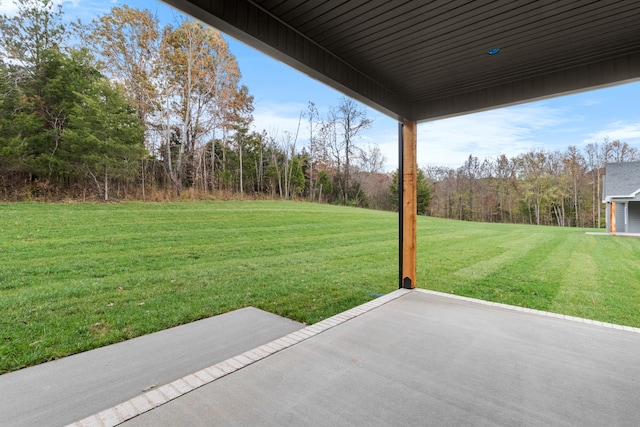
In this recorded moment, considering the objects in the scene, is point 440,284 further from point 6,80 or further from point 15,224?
point 6,80

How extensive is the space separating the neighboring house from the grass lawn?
13.1ft

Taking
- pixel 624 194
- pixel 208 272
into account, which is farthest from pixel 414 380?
pixel 624 194

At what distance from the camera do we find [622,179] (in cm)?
1059

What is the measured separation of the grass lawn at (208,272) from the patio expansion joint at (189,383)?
0.62 m

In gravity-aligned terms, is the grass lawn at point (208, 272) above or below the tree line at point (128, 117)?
below

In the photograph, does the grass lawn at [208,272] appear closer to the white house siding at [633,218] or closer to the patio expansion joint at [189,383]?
the patio expansion joint at [189,383]

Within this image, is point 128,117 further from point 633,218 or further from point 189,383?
point 633,218

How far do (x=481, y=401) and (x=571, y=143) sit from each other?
15.8 meters

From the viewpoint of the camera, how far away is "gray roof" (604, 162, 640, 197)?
10234 mm

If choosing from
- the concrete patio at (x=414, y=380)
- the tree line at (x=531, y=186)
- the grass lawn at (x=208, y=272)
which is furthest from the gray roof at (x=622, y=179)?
the concrete patio at (x=414, y=380)

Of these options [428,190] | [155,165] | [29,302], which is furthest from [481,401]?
[428,190]

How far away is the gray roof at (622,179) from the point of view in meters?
10.2

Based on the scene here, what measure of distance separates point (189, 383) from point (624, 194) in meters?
13.9

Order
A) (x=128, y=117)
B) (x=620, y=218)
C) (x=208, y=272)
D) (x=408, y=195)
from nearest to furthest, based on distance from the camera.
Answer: (x=408, y=195)
(x=208, y=272)
(x=128, y=117)
(x=620, y=218)
